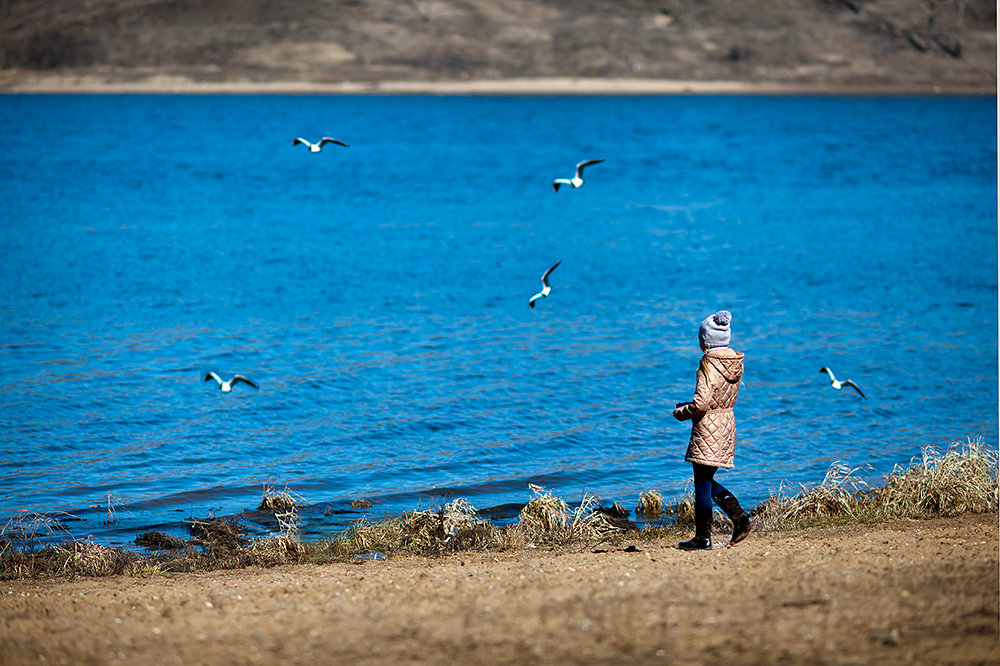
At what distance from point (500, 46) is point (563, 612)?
107 metres

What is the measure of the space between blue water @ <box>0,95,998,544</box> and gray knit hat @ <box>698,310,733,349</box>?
3939 mm

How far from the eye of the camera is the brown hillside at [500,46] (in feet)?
352

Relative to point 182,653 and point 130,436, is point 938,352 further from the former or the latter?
point 182,653

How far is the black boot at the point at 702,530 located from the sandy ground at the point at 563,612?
23 cm

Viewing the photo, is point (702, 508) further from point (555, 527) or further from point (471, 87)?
point (471, 87)

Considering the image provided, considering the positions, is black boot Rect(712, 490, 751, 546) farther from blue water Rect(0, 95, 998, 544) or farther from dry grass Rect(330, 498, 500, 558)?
blue water Rect(0, 95, 998, 544)

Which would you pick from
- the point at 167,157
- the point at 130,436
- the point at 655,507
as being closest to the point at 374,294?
the point at 130,436

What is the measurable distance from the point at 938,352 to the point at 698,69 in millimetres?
93997

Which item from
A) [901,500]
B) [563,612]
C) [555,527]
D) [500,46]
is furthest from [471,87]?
[563,612]

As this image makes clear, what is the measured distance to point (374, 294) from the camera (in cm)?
2552

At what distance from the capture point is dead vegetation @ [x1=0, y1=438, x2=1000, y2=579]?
947 cm

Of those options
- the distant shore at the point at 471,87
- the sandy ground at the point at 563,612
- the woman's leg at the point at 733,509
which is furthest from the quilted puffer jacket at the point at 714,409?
the distant shore at the point at 471,87

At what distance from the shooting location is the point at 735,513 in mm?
8875

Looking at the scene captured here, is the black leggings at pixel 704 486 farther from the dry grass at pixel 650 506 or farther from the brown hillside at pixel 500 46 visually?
the brown hillside at pixel 500 46
